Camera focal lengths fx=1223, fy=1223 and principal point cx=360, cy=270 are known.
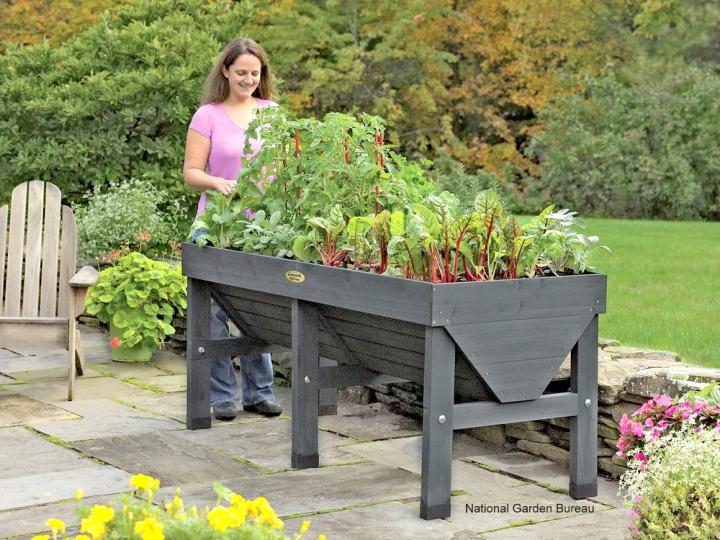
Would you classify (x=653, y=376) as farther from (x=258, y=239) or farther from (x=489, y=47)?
(x=489, y=47)

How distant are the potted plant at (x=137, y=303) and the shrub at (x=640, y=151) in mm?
11979

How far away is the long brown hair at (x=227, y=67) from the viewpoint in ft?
18.7

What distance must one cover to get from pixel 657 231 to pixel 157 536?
11.8m

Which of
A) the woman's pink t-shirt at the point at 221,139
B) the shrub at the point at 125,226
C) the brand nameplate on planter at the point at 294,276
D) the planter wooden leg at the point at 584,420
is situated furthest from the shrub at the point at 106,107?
the planter wooden leg at the point at 584,420

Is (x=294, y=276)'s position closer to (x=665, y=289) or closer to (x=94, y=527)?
(x=94, y=527)

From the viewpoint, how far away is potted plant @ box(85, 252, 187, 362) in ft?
23.5

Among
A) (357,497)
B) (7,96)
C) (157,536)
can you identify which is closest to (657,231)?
(7,96)

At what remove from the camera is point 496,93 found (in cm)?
2242

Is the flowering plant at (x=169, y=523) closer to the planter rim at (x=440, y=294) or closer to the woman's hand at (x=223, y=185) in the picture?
the planter rim at (x=440, y=294)

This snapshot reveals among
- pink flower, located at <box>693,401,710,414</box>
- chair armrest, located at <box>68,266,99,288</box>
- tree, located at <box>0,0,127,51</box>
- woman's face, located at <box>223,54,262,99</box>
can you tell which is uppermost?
tree, located at <box>0,0,127,51</box>

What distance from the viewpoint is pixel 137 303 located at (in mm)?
7148

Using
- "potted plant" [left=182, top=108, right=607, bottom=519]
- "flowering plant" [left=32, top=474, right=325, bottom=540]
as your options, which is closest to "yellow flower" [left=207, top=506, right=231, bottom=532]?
"flowering plant" [left=32, top=474, right=325, bottom=540]

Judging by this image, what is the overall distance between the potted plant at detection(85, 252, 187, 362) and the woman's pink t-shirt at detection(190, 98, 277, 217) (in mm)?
1548

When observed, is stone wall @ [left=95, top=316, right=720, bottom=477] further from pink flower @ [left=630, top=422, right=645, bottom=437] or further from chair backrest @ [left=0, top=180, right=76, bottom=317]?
chair backrest @ [left=0, top=180, right=76, bottom=317]
